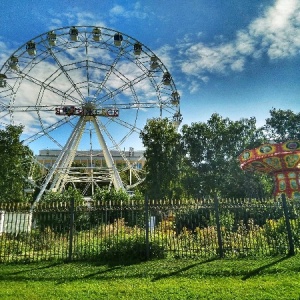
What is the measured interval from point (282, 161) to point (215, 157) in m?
10.2

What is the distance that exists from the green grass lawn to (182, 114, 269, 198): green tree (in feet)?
84.9

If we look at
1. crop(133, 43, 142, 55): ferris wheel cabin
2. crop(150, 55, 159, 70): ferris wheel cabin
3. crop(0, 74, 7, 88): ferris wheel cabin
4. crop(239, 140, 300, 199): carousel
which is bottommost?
crop(239, 140, 300, 199): carousel

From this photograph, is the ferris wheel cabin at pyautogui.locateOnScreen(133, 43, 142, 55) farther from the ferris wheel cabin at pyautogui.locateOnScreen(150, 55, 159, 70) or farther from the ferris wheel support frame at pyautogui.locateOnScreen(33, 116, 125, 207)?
the ferris wheel support frame at pyautogui.locateOnScreen(33, 116, 125, 207)

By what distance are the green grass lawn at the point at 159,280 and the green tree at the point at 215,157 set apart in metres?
25.9

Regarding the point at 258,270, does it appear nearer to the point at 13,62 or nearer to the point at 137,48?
the point at 137,48

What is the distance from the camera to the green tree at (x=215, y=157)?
35031mm

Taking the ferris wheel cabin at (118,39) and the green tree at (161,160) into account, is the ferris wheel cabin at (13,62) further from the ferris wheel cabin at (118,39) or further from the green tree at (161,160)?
the green tree at (161,160)

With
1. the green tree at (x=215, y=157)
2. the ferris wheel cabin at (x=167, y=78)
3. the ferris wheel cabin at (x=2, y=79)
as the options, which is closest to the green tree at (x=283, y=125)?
the green tree at (x=215, y=157)

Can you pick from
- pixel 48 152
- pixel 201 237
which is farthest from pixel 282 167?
pixel 48 152

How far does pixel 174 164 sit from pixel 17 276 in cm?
2570

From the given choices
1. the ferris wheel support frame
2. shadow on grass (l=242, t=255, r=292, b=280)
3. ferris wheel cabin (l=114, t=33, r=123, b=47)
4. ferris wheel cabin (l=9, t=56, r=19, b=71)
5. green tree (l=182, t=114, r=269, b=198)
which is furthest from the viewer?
green tree (l=182, t=114, r=269, b=198)

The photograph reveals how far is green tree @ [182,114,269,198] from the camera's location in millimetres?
35031

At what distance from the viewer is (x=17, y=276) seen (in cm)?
792

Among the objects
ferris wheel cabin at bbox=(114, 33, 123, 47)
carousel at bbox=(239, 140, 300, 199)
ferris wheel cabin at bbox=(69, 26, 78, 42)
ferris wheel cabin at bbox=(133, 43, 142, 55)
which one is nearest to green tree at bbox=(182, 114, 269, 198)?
carousel at bbox=(239, 140, 300, 199)
